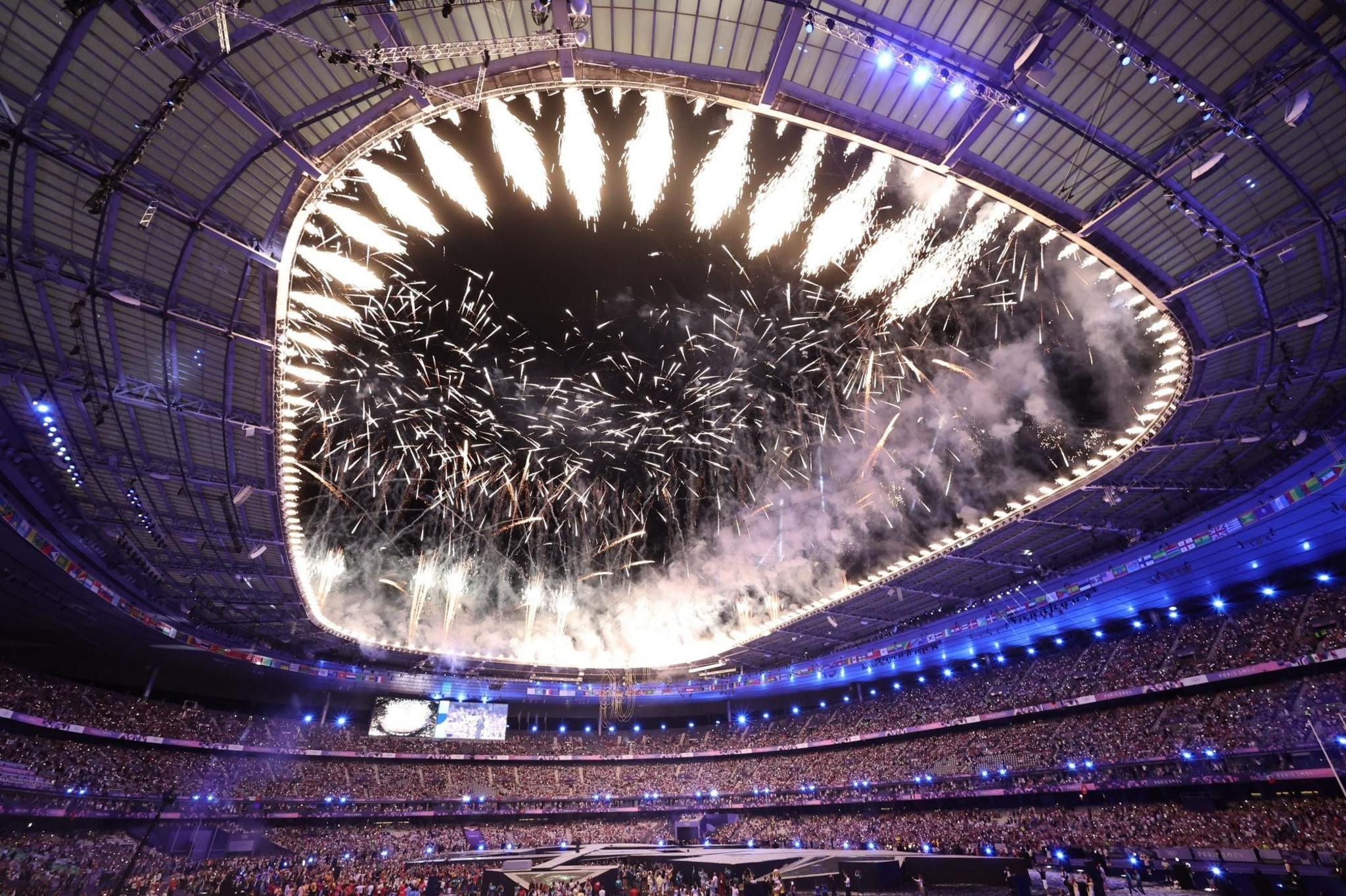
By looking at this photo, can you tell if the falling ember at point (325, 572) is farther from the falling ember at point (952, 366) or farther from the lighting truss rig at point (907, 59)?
the lighting truss rig at point (907, 59)

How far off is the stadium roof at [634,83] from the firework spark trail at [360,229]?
2.90ft

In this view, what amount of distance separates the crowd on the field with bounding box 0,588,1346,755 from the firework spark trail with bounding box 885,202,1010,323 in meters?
25.0

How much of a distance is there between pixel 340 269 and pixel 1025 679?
45.0 metres

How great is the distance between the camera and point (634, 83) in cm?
1188

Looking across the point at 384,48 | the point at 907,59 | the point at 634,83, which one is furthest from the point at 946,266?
the point at 384,48

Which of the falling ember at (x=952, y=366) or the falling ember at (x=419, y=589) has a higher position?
the falling ember at (x=952, y=366)

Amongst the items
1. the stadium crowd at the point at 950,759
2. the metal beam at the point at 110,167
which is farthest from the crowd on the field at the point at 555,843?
the metal beam at the point at 110,167

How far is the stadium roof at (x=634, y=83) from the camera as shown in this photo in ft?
34.0

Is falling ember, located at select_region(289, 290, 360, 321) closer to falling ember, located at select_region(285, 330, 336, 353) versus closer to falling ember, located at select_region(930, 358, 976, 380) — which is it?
falling ember, located at select_region(285, 330, 336, 353)

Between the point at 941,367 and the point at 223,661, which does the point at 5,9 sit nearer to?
the point at 941,367

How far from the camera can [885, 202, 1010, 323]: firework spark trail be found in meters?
16.2

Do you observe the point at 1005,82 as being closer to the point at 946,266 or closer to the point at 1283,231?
the point at 946,266

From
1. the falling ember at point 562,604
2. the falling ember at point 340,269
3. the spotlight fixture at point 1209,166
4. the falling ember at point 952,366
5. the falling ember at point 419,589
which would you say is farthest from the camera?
the falling ember at point 562,604

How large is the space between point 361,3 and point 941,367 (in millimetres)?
19221
